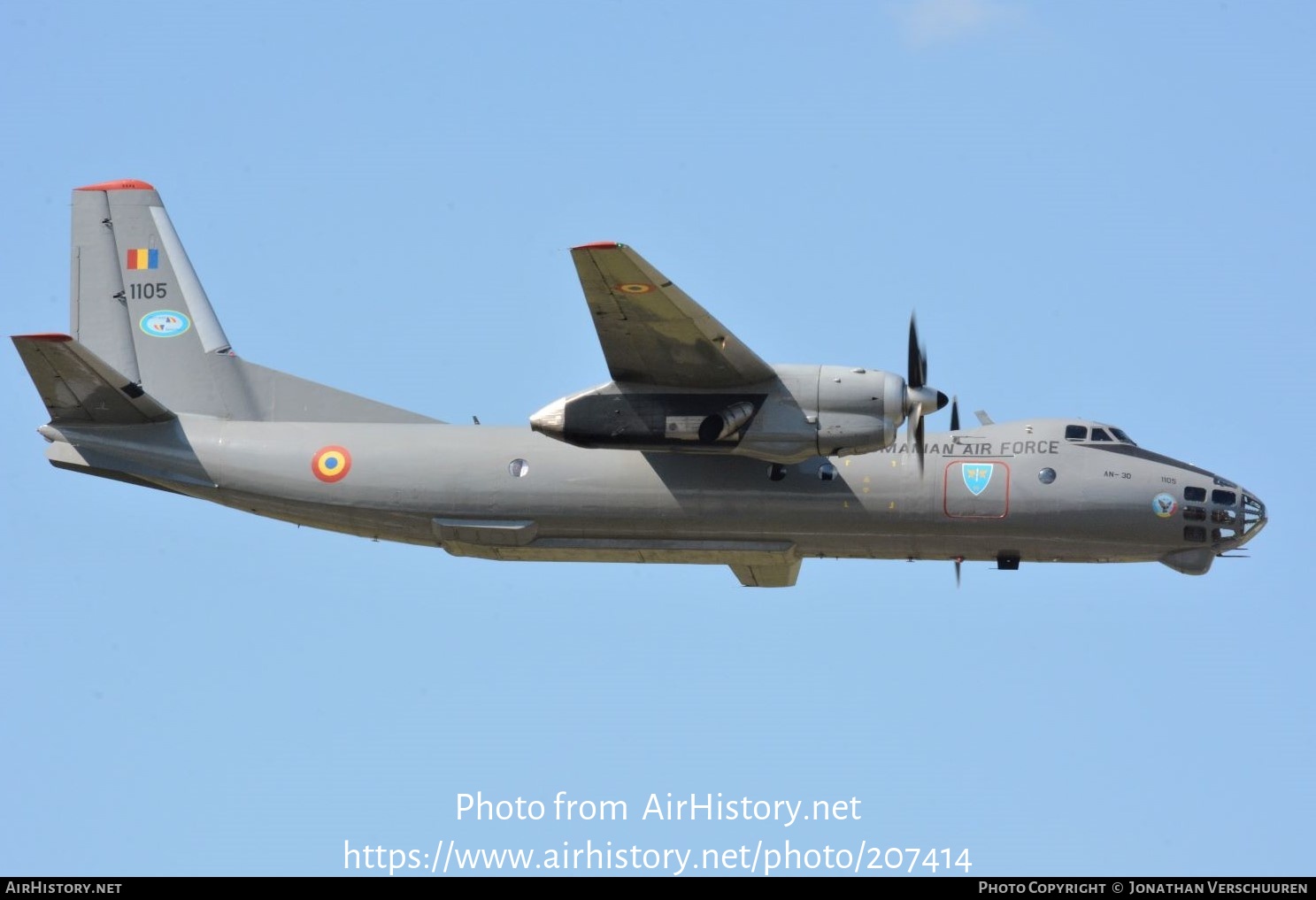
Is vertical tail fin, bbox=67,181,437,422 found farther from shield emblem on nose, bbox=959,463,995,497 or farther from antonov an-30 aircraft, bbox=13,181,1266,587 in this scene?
shield emblem on nose, bbox=959,463,995,497

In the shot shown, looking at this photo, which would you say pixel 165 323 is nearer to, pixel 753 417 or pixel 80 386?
pixel 80 386

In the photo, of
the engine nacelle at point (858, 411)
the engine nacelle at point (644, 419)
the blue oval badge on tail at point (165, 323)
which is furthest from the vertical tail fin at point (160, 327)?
the engine nacelle at point (858, 411)

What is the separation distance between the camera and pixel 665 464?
30047 mm

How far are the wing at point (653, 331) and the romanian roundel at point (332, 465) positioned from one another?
5.30m

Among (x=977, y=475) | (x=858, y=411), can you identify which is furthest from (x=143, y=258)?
(x=977, y=475)

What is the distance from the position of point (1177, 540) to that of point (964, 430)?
12.4 ft

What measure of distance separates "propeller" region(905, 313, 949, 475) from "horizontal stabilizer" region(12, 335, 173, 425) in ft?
41.8

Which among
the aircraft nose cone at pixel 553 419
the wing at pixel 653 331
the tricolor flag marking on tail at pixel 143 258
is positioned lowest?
the aircraft nose cone at pixel 553 419

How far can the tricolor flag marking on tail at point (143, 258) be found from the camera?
113ft

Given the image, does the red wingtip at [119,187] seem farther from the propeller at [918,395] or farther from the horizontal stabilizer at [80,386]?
the propeller at [918,395]

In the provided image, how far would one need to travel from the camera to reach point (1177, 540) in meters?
A: 29.0

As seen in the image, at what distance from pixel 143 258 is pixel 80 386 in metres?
4.45

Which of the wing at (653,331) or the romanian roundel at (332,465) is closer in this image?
the wing at (653,331)
